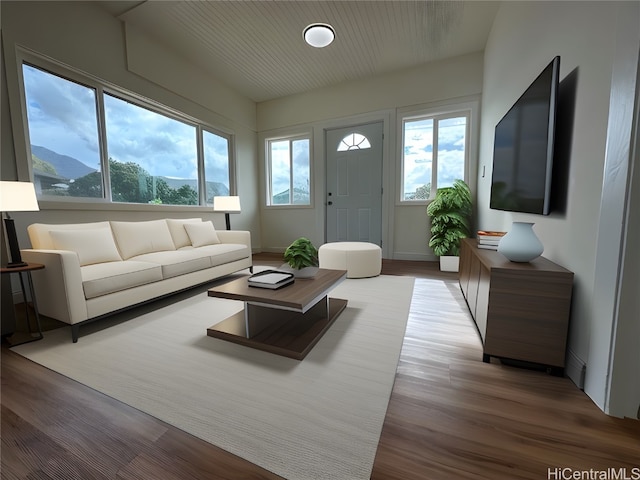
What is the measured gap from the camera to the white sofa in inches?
68.4

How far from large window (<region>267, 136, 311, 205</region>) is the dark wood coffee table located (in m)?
3.37

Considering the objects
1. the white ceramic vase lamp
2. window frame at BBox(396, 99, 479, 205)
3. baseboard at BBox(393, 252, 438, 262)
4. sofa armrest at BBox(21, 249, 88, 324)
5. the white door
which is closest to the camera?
the white ceramic vase lamp

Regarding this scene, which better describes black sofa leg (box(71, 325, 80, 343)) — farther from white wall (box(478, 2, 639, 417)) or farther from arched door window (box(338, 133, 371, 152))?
arched door window (box(338, 133, 371, 152))

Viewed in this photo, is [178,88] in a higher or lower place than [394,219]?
higher

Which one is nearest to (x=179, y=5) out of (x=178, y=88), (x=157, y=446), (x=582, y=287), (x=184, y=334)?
(x=178, y=88)

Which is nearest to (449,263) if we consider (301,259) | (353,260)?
(353,260)

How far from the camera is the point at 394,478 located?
2.75 ft

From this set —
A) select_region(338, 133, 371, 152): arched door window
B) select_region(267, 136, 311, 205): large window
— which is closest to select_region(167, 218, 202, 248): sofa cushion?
select_region(267, 136, 311, 205): large window

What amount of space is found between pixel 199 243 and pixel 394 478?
120 inches

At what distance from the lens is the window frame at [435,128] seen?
3.86 metres

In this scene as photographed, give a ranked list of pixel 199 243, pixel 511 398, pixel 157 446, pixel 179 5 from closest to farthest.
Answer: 1. pixel 157 446
2. pixel 511 398
3. pixel 179 5
4. pixel 199 243

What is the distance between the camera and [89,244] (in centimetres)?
222

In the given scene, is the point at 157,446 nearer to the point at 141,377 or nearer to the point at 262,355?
the point at 141,377

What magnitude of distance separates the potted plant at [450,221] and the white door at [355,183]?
1.03m
